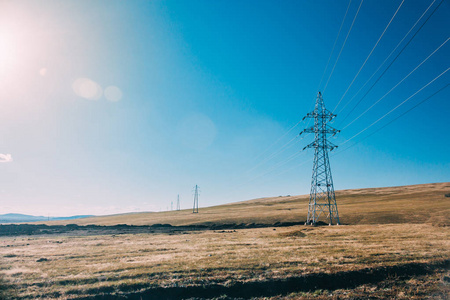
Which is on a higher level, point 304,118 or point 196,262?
point 304,118

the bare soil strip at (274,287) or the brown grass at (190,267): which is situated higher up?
the brown grass at (190,267)

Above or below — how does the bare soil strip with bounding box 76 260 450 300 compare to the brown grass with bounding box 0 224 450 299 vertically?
below

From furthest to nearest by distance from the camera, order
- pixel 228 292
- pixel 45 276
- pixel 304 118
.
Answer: pixel 304 118 → pixel 45 276 → pixel 228 292

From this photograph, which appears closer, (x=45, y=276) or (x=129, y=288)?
(x=129, y=288)

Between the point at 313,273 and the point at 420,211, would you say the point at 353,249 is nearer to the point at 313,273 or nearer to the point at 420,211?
the point at 313,273

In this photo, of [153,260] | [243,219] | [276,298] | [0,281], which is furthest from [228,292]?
[243,219]

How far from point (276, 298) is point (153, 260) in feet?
43.6

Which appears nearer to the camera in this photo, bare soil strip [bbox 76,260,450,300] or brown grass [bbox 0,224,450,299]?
bare soil strip [bbox 76,260,450,300]

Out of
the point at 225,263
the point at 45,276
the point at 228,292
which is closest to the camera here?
the point at 228,292

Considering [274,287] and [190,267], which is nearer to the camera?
[274,287]

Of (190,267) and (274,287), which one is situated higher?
(190,267)

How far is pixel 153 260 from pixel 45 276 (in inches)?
329

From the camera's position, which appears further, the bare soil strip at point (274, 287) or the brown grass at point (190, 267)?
the brown grass at point (190, 267)

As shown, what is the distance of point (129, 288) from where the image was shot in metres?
14.7
